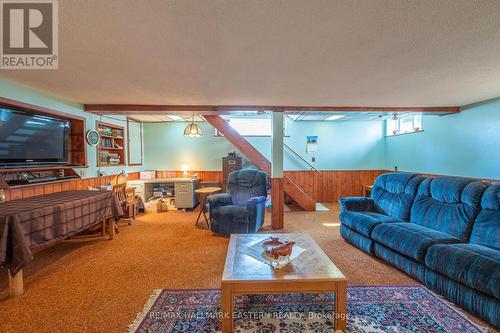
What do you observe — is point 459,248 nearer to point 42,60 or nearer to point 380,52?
point 380,52

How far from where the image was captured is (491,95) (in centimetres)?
338

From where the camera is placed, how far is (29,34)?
1731 millimetres

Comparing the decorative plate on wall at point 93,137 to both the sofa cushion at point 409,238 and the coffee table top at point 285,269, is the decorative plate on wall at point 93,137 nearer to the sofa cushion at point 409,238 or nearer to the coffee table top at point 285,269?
the coffee table top at point 285,269

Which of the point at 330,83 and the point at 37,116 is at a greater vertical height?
the point at 330,83

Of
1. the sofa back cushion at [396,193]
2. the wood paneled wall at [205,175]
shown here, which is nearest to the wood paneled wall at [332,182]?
the wood paneled wall at [205,175]

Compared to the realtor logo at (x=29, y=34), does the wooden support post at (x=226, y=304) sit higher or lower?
lower

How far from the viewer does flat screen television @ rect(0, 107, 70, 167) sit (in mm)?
2590

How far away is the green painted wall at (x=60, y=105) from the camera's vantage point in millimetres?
2704

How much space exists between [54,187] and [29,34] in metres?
2.32

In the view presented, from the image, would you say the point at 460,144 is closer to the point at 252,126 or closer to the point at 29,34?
the point at 252,126

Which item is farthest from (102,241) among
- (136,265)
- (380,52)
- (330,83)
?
(380,52)

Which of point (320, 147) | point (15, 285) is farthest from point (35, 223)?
point (320, 147)

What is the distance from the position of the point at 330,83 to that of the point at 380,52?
2.80ft

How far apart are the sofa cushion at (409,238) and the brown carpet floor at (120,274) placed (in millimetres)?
298
